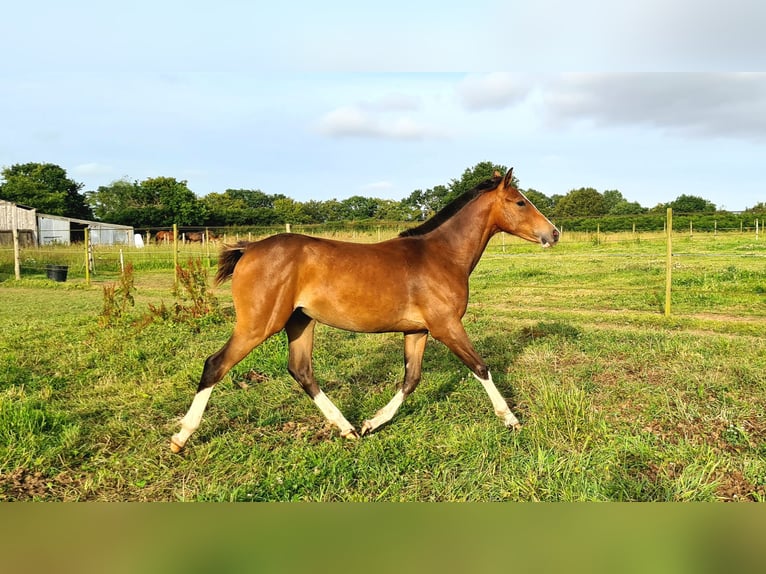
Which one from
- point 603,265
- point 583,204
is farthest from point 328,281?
point 583,204

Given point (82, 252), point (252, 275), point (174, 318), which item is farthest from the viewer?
point (82, 252)

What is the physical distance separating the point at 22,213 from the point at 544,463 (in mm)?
33892

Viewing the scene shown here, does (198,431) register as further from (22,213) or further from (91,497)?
(22,213)

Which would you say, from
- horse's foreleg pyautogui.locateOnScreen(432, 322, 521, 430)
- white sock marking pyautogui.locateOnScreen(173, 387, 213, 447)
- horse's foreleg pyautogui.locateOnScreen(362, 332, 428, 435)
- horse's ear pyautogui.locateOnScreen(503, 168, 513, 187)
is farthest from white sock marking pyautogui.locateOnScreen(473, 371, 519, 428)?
white sock marking pyautogui.locateOnScreen(173, 387, 213, 447)

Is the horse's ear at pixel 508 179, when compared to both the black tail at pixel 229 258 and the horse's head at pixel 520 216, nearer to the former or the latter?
the horse's head at pixel 520 216

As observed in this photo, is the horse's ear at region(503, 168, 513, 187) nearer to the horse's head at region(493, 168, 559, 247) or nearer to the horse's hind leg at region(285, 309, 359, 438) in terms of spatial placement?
the horse's head at region(493, 168, 559, 247)

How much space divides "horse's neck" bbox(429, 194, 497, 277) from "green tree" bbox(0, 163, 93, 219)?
141 feet

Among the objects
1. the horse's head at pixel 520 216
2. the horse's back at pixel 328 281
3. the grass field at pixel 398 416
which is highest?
the horse's head at pixel 520 216

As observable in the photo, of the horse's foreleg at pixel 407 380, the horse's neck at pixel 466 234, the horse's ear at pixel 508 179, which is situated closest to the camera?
the horse's foreleg at pixel 407 380

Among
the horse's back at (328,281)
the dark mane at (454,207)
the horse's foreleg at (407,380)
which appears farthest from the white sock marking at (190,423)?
the dark mane at (454,207)

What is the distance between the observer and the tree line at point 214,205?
1348 inches

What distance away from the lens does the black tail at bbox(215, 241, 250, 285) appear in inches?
152

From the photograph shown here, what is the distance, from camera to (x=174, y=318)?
27.3 ft

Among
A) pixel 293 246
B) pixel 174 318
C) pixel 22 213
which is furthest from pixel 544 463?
pixel 22 213
